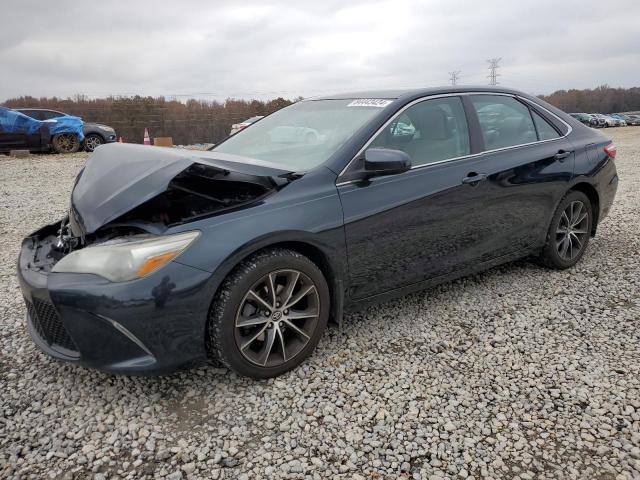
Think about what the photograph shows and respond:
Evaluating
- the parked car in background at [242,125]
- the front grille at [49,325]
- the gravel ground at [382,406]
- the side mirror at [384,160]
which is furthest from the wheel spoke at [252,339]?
the parked car in background at [242,125]

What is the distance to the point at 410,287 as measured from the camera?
318cm

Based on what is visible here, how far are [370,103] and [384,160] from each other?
0.71 metres

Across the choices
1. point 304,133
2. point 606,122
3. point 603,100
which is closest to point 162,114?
point 304,133

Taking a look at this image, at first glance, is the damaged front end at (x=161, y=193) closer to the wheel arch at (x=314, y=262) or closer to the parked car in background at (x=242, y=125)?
the wheel arch at (x=314, y=262)

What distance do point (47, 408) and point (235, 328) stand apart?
103 cm

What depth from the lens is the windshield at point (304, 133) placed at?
304 cm

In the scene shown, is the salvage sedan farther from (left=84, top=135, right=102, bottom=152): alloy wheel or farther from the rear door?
(left=84, top=135, right=102, bottom=152): alloy wheel

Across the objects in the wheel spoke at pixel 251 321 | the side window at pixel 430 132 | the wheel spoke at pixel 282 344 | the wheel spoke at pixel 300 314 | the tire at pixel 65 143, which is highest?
the tire at pixel 65 143

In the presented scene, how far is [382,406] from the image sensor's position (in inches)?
95.7

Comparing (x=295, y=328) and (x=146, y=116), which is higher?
(x=146, y=116)

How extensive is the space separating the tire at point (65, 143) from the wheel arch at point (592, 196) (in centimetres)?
1501

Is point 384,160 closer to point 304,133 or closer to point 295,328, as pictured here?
point 304,133

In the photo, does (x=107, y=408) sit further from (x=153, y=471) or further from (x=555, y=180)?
(x=555, y=180)

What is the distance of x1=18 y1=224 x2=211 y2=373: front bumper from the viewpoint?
7.25 ft
